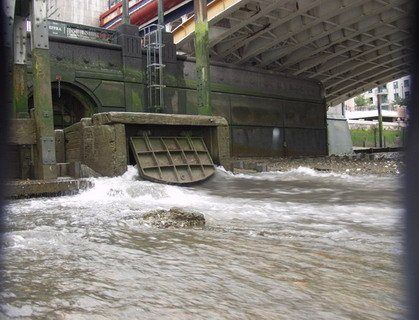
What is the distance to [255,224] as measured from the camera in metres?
4.90

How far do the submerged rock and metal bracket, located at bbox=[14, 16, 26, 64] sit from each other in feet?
21.8

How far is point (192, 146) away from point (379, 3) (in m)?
12.4

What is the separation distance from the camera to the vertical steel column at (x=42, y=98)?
8.42m

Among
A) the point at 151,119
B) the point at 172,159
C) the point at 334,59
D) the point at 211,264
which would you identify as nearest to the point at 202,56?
the point at 151,119

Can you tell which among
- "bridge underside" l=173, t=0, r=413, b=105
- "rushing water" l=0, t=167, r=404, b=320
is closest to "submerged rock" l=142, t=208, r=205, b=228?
"rushing water" l=0, t=167, r=404, b=320

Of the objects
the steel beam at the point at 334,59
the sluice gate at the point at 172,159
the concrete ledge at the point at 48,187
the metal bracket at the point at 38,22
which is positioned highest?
the steel beam at the point at 334,59

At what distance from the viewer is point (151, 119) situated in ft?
32.8

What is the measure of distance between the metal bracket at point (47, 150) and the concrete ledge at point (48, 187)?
57cm

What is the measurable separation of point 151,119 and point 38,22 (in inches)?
126

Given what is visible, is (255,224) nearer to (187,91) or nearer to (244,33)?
(187,91)

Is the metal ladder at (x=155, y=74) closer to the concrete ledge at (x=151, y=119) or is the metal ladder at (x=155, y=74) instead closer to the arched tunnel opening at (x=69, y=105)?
the arched tunnel opening at (x=69, y=105)

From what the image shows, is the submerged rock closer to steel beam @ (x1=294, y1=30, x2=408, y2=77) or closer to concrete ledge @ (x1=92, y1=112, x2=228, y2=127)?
concrete ledge @ (x1=92, y1=112, x2=228, y2=127)

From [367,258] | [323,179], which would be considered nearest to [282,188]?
[323,179]

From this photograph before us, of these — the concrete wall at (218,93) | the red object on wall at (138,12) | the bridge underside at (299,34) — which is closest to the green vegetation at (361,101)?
the bridge underside at (299,34)
